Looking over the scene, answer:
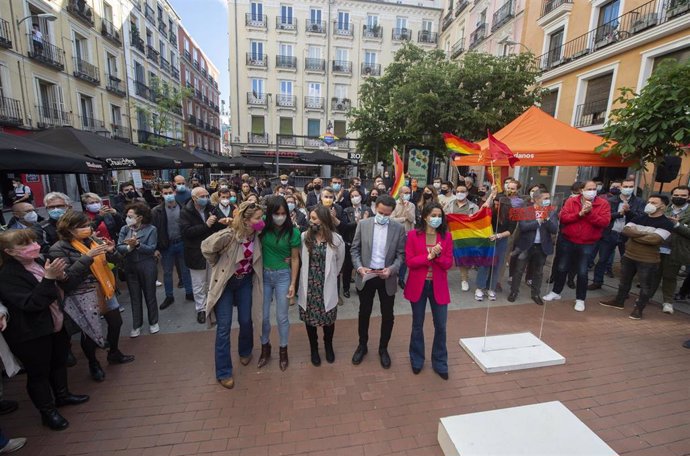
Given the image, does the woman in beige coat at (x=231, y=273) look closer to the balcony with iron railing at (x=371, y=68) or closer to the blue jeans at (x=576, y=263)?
the blue jeans at (x=576, y=263)

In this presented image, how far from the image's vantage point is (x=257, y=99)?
30.9m

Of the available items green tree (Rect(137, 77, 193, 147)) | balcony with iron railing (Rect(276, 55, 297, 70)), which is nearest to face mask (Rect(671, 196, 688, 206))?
green tree (Rect(137, 77, 193, 147))

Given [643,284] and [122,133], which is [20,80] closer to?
[122,133]

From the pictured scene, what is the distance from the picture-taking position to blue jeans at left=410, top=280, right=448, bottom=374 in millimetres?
3750

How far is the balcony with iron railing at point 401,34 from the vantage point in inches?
1223

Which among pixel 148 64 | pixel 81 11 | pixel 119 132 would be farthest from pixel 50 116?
pixel 148 64

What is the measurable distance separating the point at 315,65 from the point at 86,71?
18134 millimetres

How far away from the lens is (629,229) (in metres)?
5.25

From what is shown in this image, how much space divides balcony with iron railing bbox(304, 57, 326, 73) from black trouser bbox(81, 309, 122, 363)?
1239 inches

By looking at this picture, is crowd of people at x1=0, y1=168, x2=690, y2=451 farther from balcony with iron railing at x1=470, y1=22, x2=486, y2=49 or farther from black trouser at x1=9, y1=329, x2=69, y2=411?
balcony with iron railing at x1=470, y1=22, x2=486, y2=49

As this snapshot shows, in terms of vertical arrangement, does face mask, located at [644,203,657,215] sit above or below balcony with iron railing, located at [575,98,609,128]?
below

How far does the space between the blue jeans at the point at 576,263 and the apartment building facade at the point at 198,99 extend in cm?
3190

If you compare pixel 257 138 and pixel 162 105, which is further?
pixel 257 138

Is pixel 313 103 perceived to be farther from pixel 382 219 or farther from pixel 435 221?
pixel 435 221
